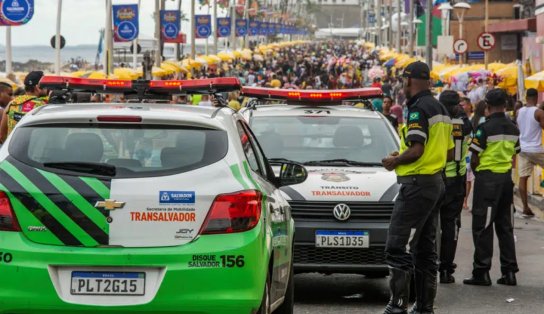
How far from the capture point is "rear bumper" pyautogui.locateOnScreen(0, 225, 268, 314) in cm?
654

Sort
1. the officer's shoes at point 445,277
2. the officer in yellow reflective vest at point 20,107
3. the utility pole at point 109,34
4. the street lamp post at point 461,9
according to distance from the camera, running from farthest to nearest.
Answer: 1. the street lamp post at point 461,9
2. the utility pole at point 109,34
3. the officer in yellow reflective vest at point 20,107
4. the officer's shoes at point 445,277

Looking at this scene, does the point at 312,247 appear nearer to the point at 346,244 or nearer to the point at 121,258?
the point at 346,244

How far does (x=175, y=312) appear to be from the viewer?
21.6 feet

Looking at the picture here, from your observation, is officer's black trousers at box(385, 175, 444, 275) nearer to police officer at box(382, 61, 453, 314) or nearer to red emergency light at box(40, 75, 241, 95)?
police officer at box(382, 61, 453, 314)

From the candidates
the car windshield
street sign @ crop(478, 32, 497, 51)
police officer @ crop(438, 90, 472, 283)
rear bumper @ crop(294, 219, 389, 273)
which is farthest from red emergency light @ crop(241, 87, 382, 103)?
street sign @ crop(478, 32, 497, 51)

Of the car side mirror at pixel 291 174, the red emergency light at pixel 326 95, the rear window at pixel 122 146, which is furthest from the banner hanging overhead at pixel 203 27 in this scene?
the rear window at pixel 122 146

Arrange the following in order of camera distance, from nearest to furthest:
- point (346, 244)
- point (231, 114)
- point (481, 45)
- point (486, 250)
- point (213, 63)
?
1. point (231, 114)
2. point (346, 244)
3. point (486, 250)
4. point (481, 45)
5. point (213, 63)

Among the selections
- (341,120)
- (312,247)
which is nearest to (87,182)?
(312,247)

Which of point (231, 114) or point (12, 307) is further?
point (231, 114)

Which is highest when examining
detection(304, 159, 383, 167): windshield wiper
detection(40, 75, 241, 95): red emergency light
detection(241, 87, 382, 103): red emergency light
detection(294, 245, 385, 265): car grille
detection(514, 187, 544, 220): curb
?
detection(40, 75, 241, 95): red emergency light

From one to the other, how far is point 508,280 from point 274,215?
472cm

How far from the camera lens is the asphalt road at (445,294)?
34.0 feet

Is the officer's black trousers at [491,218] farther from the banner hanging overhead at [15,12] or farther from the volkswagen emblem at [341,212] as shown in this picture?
the banner hanging overhead at [15,12]

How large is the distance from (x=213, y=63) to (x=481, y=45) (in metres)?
30.4
